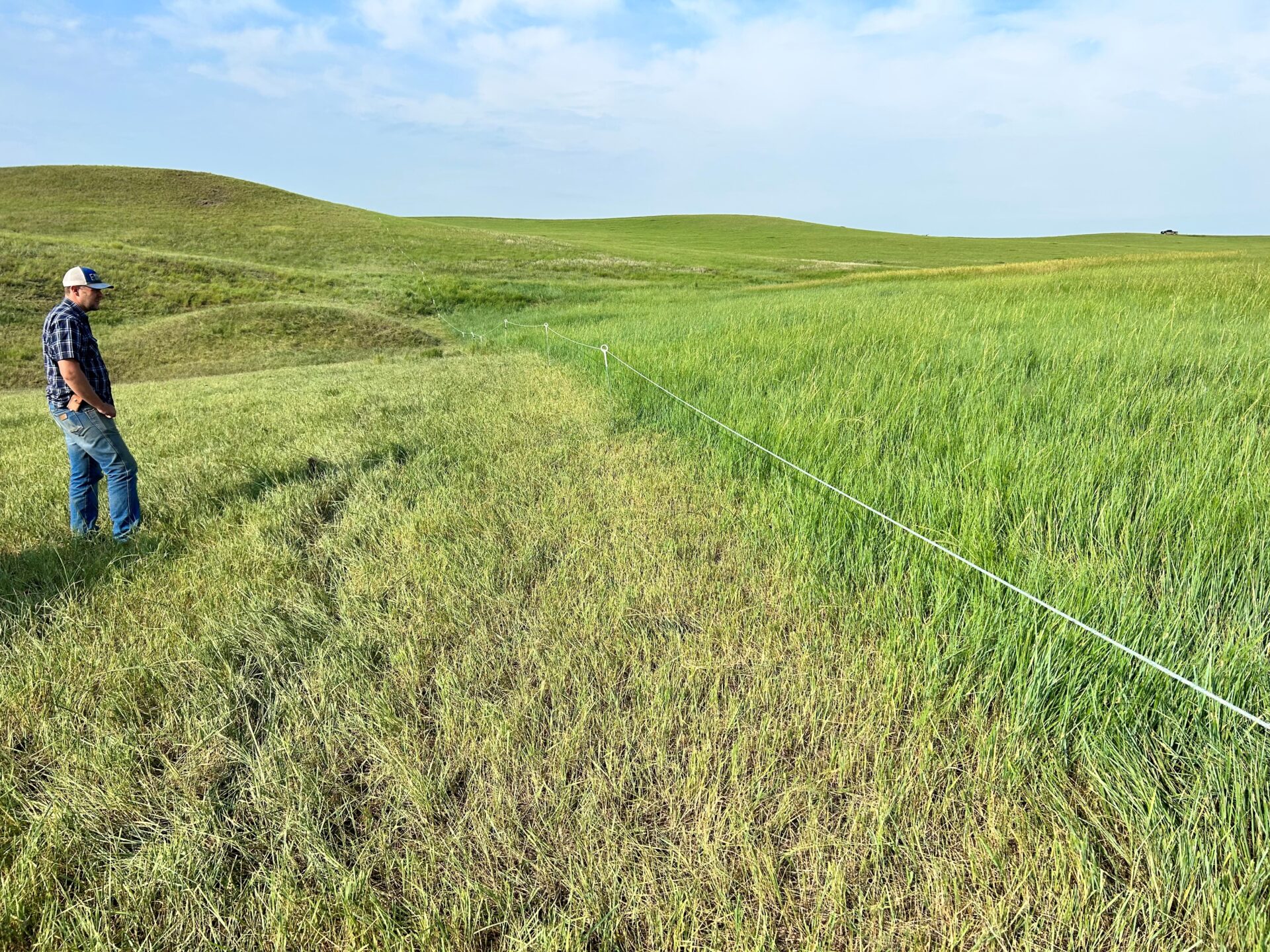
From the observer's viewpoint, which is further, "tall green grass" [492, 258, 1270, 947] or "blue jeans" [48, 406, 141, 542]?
"blue jeans" [48, 406, 141, 542]

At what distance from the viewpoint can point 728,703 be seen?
190cm

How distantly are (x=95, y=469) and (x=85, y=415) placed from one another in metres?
0.36

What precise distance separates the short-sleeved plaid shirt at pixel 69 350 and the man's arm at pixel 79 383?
0.05 metres

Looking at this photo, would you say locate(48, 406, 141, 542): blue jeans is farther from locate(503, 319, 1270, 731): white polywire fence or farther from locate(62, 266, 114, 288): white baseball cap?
locate(503, 319, 1270, 731): white polywire fence

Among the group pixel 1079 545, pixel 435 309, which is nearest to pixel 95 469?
pixel 1079 545

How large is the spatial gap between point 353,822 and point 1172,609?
243 cm

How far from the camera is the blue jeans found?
384 centimetres

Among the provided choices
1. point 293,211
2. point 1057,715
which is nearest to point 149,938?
point 1057,715

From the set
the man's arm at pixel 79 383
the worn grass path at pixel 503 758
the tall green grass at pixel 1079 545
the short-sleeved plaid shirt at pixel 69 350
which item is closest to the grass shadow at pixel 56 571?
the worn grass path at pixel 503 758

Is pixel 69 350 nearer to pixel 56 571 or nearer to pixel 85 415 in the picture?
pixel 85 415

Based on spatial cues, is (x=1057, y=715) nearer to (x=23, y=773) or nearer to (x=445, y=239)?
(x=23, y=773)

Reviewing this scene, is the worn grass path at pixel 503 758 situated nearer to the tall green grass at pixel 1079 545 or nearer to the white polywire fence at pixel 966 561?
the tall green grass at pixel 1079 545

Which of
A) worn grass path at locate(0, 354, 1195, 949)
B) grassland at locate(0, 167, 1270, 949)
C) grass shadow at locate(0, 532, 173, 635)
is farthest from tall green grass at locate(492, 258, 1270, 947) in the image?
grass shadow at locate(0, 532, 173, 635)

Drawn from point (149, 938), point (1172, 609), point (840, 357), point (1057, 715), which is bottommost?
point (149, 938)
